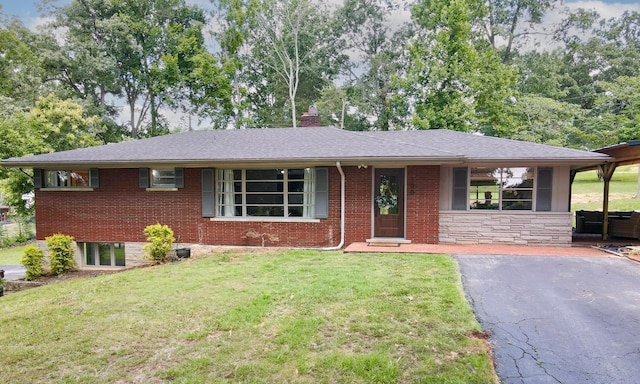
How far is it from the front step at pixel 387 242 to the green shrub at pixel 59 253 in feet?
26.9

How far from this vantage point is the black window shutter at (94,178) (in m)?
10.0

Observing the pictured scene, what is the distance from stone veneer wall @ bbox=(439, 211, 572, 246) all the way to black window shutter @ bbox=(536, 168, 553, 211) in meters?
0.21

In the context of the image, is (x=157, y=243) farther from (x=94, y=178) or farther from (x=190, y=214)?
(x=94, y=178)

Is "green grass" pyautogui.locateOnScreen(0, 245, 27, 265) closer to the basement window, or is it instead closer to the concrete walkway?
the basement window

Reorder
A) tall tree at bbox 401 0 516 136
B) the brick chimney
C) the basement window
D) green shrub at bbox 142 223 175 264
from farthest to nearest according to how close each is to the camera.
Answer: tall tree at bbox 401 0 516 136
the brick chimney
the basement window
green shrub at bbox 142 223 175 264

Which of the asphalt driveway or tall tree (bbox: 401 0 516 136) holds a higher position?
tall tree (bbox: 401 0 516 136)

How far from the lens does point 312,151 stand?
9.14 meters

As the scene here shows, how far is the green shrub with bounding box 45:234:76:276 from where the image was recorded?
964cm

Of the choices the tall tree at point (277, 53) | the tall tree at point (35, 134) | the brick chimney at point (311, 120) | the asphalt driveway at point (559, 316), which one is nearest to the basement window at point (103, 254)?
the brick chimney at point (311, 120)

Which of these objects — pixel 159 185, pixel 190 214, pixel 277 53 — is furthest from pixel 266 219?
pixel 277 53

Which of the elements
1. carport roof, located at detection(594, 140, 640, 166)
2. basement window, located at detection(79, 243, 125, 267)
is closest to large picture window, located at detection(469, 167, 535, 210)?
carport roof, located at detection(594, 140, 640, 166)

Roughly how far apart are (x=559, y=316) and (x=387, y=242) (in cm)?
483

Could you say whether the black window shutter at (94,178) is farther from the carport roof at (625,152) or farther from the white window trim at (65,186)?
the carport roof at (625,152)

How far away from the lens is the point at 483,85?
19.2 meters
